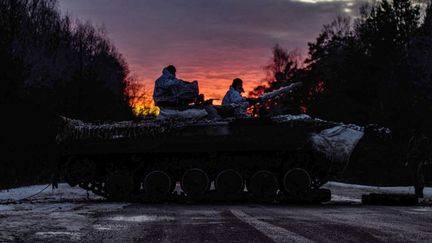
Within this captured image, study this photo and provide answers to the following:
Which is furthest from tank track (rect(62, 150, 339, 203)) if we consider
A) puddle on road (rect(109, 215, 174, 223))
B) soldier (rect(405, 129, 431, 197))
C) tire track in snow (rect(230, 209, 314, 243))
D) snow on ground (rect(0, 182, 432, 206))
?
tire track in snow (rect(230, 209, 314, 243))

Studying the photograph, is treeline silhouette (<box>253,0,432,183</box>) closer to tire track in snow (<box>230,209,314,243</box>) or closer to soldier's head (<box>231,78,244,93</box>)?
soldier's head (<box>231,78,244,93</box>)

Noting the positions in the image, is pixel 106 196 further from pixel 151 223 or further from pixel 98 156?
pixel 151 223

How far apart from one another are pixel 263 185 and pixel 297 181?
80 centimetres

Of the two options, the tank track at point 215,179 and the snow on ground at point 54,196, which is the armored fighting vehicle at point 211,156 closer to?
the tank track at point 215,179

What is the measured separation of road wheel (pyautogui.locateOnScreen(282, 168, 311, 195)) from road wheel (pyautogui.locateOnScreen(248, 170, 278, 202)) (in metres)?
0.29

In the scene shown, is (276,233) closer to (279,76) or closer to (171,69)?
(171,69)

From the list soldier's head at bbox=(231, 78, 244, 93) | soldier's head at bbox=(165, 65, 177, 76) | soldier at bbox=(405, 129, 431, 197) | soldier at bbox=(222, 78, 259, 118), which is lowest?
soldier at bbox=(405, 129, 431, 197)

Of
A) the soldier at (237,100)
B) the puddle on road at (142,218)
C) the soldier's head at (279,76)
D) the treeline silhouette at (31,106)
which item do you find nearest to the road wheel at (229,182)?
the soldier at (237,100)

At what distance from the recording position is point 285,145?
15.5m

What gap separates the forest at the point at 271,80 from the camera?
93.2ft

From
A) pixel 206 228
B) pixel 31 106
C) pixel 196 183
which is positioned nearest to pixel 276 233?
pixel 206 228

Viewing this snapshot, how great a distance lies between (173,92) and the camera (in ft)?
54.8

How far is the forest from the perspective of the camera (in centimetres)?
2841

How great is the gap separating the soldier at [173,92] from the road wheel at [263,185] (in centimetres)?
259
